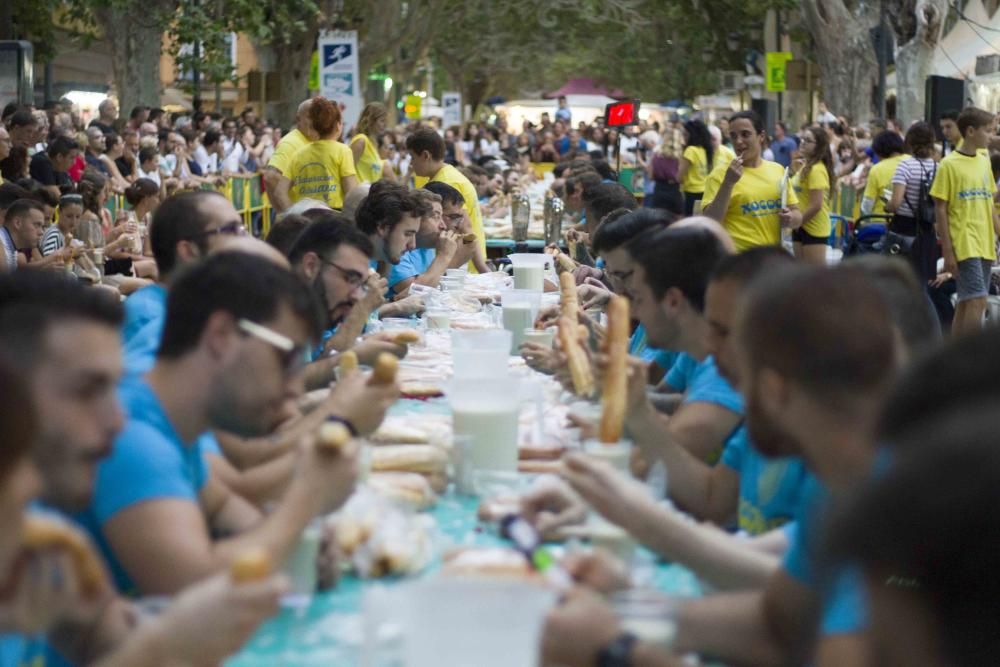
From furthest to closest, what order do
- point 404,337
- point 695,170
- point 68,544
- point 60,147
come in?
point 695,170, point 60,147, point 404,337, point 68,544

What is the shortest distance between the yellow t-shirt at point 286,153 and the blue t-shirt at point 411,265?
1.64 meters

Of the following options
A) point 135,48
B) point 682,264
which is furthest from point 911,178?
point 135,48

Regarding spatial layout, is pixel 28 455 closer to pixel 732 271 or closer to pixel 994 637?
pixel 994 637

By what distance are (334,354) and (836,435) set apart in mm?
3732

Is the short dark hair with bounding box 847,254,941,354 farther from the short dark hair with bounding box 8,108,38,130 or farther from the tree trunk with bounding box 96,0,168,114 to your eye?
the tree trunk with bounding box 96,0,168,114

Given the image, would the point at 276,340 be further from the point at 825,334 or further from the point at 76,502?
the point at 825,334

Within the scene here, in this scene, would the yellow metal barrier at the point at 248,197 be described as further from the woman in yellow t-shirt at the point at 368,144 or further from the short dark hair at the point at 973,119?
the short dark hair at the point at 973,119

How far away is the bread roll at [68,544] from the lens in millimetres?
1994

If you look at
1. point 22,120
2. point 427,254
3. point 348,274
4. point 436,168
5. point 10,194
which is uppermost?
point 22,120

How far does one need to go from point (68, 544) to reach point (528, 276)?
20.0ft

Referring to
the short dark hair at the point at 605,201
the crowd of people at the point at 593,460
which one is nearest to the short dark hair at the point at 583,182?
the short dark hair at the point at 605,201

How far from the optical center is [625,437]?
4.07m

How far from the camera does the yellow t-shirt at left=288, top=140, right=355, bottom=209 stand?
34.8 feet

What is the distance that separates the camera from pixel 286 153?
10703 millimetres
